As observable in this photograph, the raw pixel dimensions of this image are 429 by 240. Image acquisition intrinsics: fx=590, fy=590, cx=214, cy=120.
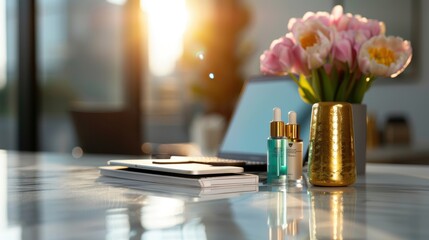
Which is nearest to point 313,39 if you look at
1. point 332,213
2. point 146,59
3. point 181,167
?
point 181,167

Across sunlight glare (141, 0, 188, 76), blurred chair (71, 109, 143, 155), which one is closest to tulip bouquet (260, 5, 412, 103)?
blurred chair (71, 109, 143, 155)

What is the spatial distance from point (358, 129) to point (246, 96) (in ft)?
1.33

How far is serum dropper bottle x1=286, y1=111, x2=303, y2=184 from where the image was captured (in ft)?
3.53

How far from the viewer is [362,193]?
3.13ft

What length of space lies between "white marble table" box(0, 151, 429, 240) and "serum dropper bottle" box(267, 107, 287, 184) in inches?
2.6

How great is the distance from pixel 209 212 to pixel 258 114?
78cm

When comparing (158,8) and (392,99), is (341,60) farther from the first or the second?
(158,8)

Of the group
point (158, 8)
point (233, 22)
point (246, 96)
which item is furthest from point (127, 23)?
point (246, 96)

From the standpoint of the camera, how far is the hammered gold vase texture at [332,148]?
1.02m

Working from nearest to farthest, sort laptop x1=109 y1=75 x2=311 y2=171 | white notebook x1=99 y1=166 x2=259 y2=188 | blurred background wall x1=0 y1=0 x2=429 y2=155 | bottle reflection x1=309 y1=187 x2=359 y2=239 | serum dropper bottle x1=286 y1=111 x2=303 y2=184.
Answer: bottle reflection x1=309 y1=187 x2=359 y2=239 → white notebook x1=99 y1=166 x2=259 y2=188 → serum dropper bottle x1=286 y1=111 x2=303 y2=184 → laptop x1=109 y1=75 x2=311 y2=171 → blurred background wall x1=0 y1=0 x2=429 y2=155

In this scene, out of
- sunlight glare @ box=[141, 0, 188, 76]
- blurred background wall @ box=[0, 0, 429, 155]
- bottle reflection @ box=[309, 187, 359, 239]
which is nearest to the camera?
bottle reflection @ box=[309, 187, 359, 239]

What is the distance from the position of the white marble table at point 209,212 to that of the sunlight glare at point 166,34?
3.05 m

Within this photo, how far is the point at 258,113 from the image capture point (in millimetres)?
1512

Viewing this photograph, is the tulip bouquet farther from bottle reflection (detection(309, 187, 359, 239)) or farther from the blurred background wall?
the blurred background wall
